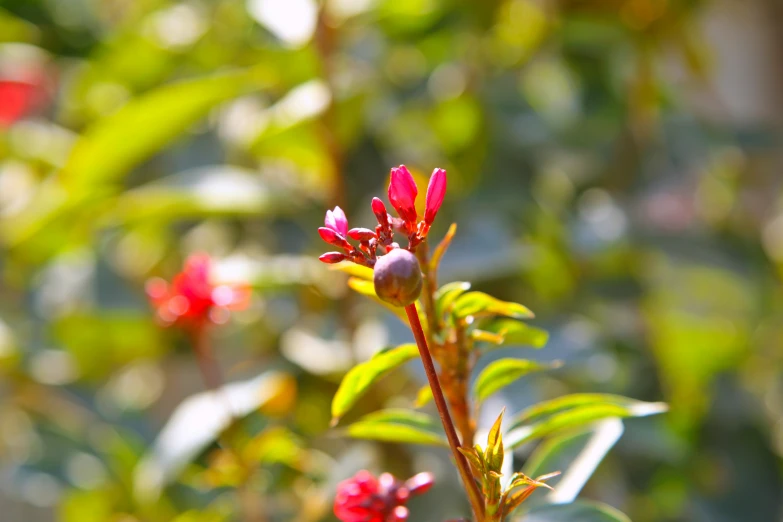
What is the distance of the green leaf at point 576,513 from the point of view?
257 mm

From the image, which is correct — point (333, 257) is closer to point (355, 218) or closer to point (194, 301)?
point (194, 301)

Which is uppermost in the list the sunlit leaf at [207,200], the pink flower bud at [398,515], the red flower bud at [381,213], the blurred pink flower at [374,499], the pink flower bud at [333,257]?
the sunlit leaf at [207,200]

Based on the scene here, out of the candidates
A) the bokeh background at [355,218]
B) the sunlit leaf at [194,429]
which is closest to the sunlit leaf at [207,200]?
the bokeh background at [355,218]

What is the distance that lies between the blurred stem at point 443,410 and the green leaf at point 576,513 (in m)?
0.04

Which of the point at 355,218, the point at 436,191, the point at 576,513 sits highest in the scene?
the point at 355,218

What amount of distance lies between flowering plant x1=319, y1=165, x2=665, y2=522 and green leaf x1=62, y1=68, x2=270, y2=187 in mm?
373

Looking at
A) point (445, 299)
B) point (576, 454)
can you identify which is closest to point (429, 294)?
point (445, 299)

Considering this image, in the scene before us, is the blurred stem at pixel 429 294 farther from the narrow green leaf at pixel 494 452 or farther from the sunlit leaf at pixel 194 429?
the sunlit leaf at pixel 194 429

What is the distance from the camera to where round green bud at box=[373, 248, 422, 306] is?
0.19 m

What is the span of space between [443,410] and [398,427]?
0.08 meters

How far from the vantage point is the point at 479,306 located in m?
0.27

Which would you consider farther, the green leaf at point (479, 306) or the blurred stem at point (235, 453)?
the blurred stem at point (235, 453)

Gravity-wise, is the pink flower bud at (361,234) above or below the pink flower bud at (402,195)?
below

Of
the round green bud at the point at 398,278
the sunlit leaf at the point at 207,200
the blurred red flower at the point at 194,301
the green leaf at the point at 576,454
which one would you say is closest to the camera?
the round green bud at the point at 398,278
